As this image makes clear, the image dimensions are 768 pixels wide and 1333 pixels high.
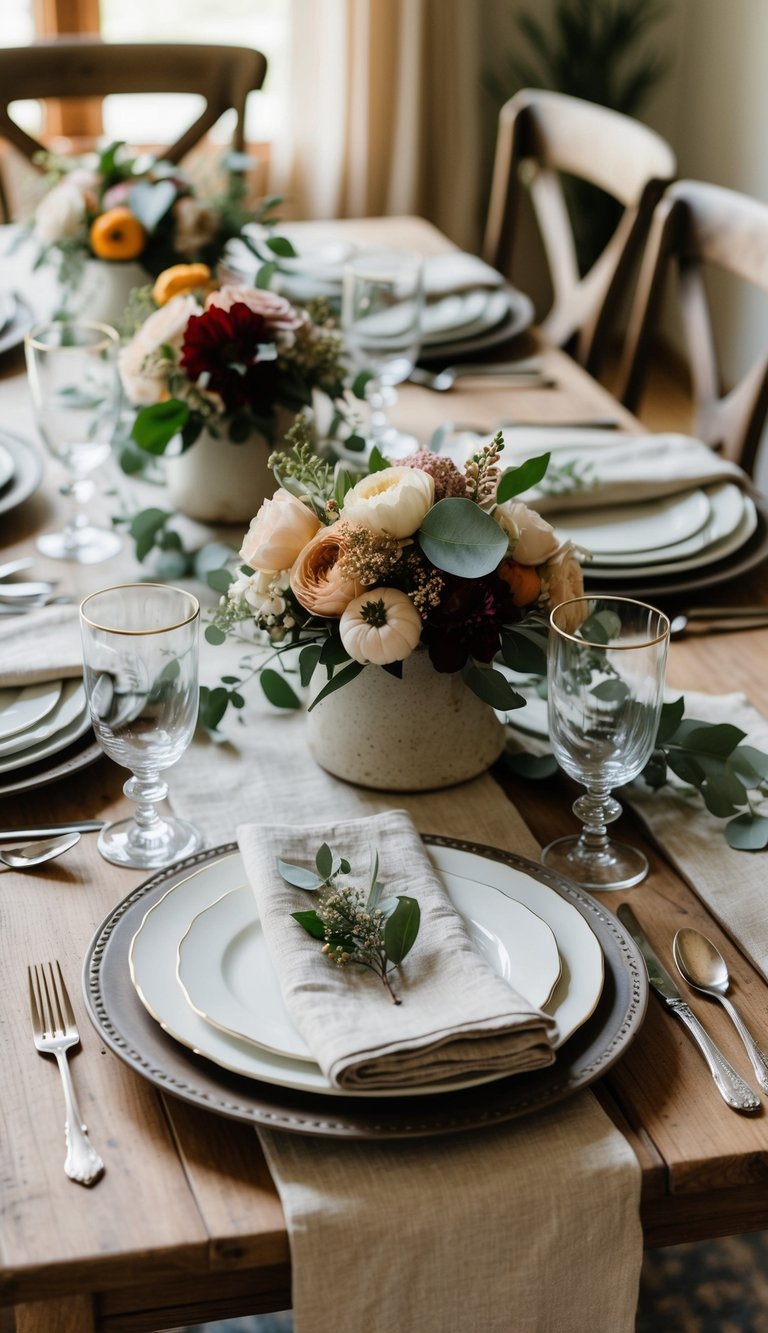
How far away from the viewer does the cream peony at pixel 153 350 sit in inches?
51.9

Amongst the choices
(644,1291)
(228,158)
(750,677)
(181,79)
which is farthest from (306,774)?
(181,79)

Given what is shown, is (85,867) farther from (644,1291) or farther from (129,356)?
(644,1291)

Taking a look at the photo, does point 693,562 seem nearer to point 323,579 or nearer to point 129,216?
point 323,579

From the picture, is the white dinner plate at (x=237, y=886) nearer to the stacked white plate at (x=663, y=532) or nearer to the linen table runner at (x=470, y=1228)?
the linen table runner at (x=470, y=1228)

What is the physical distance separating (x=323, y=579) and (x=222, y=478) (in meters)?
0.51

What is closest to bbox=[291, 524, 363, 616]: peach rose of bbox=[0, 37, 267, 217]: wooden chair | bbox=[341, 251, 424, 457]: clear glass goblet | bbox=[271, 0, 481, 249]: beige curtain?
bbox=[341, 251, 424, 457]: clear glass goblet

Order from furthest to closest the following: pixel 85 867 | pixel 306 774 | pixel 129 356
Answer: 1. pixel 129 356
2. pixel 306 774
3. pixel 85 867

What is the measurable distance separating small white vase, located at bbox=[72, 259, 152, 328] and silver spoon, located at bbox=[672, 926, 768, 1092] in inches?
49.8

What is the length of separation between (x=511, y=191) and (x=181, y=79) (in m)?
0.67

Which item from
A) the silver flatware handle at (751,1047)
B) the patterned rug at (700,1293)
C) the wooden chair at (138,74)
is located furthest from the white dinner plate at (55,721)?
the wooden chair at (138,74)

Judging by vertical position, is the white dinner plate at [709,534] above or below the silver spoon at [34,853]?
above

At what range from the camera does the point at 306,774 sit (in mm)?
1058

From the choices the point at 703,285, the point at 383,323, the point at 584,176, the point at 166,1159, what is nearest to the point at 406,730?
the point at 166,1159

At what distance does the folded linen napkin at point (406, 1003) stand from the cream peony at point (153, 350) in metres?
0.63
